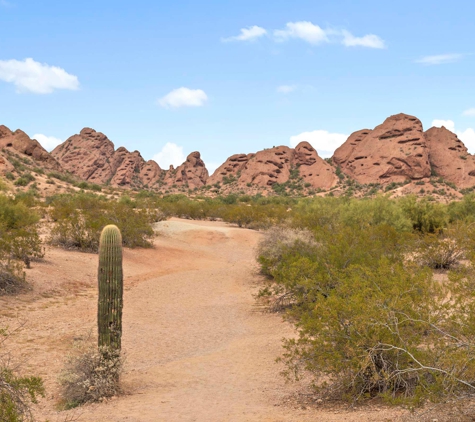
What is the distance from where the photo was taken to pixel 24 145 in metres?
67.9

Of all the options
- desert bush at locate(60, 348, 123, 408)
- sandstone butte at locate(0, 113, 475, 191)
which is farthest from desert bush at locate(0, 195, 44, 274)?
sandstone butte at locate(0, 113, 475, 191)

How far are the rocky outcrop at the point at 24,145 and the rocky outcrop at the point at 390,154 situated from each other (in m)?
53.5

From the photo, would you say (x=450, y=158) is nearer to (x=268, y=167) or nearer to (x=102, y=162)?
(x=268, y=167)

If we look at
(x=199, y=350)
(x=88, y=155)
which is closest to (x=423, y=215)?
(x=199, y=350)

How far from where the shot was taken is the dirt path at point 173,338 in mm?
7264

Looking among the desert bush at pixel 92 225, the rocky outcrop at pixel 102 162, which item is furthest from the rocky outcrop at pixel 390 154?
the desert bush at pixel 92 225

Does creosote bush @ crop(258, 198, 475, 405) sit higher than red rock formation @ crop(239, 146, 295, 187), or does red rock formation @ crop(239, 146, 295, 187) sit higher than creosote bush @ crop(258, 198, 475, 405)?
red rock formation @ crop(239, 146, 295, 187)

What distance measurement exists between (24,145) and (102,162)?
2096 inches

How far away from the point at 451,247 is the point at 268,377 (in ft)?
40.6

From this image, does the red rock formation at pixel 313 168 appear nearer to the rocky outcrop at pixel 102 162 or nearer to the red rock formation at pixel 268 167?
the red rock formation at pixel 268 167

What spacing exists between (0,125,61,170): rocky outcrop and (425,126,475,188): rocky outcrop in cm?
6526

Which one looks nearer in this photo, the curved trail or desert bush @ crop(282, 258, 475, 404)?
desert bush @ crop(282, 258, 475, 404)

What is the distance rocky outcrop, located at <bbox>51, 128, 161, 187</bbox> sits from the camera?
4675 inches

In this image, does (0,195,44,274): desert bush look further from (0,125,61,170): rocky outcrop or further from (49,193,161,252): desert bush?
(0,125,61,170): rocky outcrop
